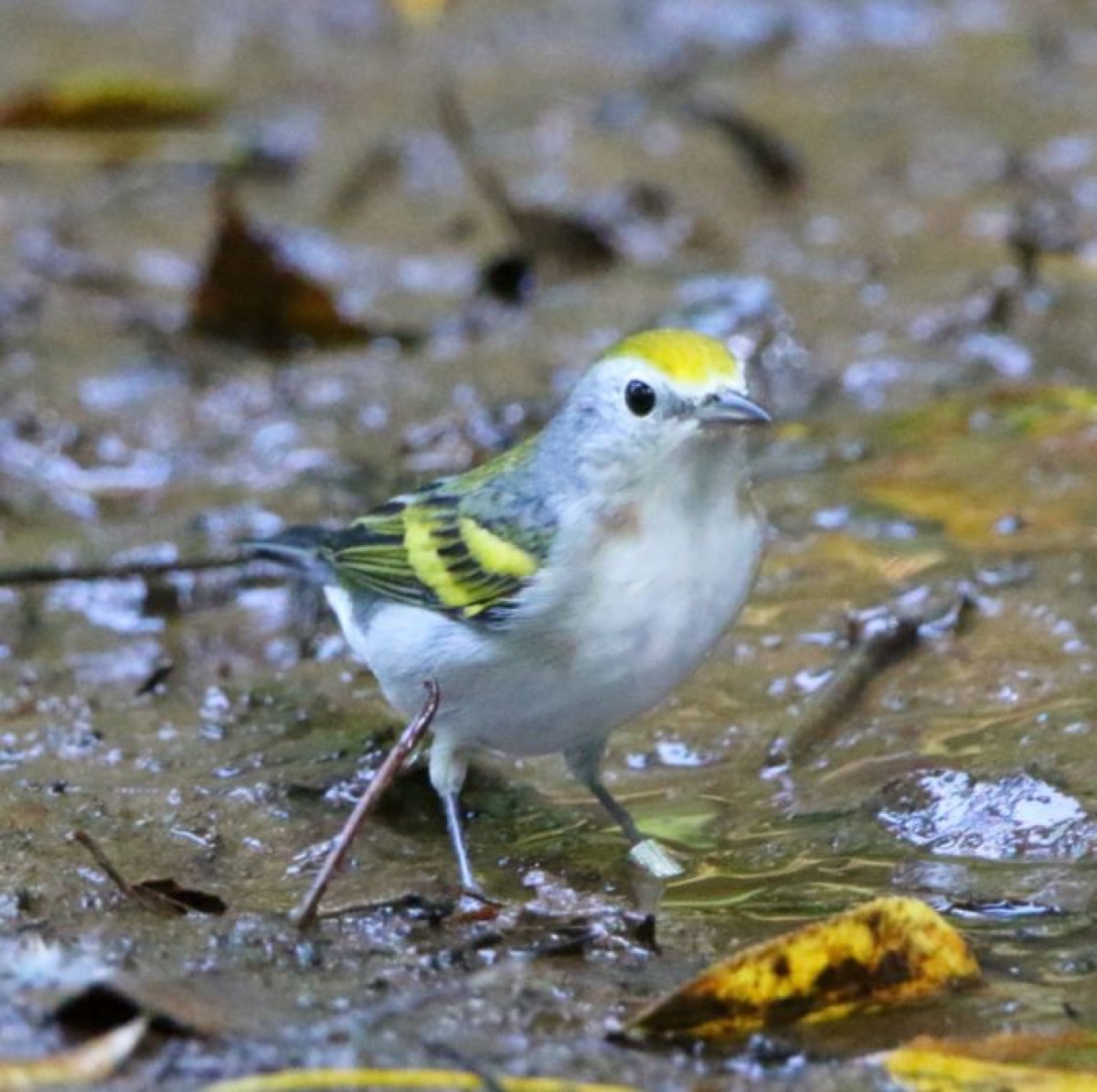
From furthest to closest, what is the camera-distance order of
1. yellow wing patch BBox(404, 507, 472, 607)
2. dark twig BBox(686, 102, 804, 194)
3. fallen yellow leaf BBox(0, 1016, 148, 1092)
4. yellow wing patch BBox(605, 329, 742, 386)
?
1. dark twig BBox(686, 102, 804, 194)
2. yellow wing patch BBox(404, 507, 472, 607)
3. yellow wing patch BBox(605, 329, 742, 386)
4. fallen yellow leaf BBox(0, 1016, 148, 1092)

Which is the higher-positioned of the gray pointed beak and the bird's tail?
the gray pointed beak

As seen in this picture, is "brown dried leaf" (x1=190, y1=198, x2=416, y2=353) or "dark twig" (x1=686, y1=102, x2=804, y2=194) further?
"dark twig" (x1=686, y1=102, x2=804, y2=194)

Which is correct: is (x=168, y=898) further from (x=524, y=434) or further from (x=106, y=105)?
(x=106, y=105)

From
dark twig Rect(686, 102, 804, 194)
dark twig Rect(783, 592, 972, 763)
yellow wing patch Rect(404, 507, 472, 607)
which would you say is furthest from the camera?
dark twig Rect(686, 102, 804, 194)

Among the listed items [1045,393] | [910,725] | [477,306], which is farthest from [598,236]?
[910,725]

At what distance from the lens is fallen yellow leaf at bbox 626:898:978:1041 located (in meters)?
3.32

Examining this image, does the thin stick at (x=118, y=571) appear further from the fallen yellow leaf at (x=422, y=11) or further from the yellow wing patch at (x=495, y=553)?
the fallen yellow leaf at (x=422, y=11)

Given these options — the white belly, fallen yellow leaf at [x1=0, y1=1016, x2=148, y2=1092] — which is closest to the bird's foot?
the white belly

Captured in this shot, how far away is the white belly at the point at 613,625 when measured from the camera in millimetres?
4145

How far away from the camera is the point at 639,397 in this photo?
13.9 feet

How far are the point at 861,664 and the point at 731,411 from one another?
1.36 m

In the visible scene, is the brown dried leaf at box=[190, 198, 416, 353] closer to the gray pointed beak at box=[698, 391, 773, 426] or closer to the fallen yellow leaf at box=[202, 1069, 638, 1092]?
the gray pointed beak at box=[698, 391, 773, 426]

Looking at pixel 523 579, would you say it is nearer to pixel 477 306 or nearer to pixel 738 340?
pixel 738 340

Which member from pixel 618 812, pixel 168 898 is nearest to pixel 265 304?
pixel 618 812
